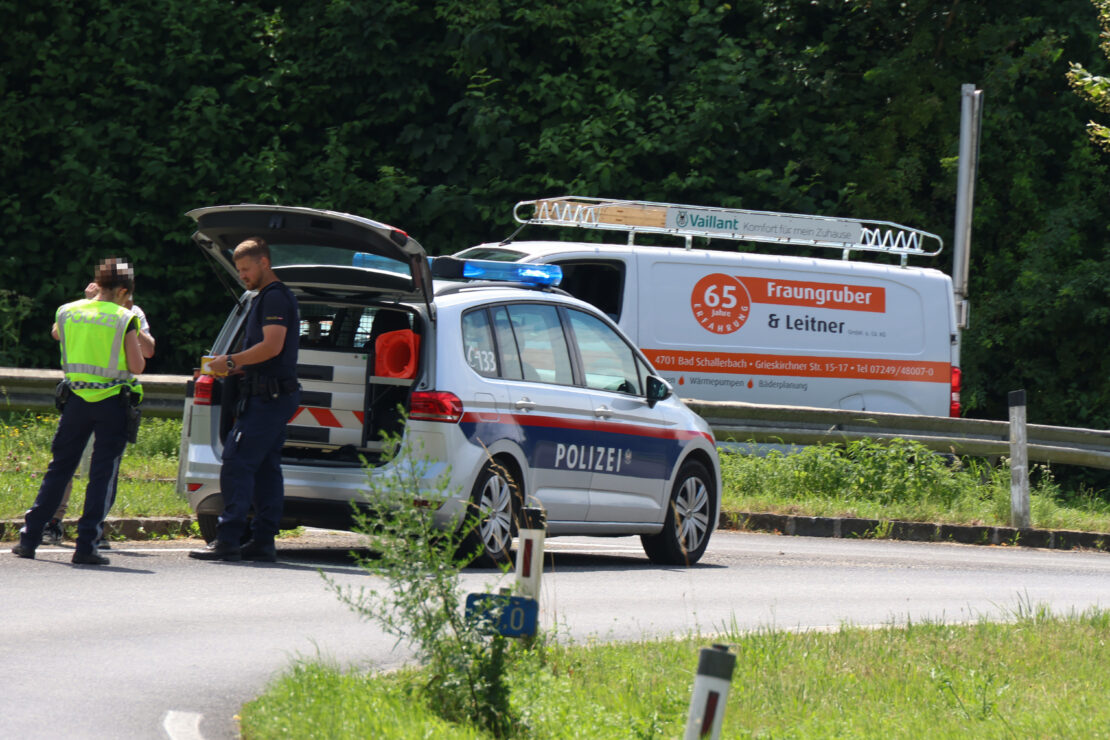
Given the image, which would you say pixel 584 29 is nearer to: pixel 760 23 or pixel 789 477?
pixel 760 23

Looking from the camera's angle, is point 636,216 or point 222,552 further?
point 636,216

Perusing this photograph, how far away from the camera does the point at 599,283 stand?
1648 cm

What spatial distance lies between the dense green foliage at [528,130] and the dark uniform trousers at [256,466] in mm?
12118

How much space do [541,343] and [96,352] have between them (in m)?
2.69

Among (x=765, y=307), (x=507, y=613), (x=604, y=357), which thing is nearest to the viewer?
(x=507, y=613)

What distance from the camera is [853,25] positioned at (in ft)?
79.2

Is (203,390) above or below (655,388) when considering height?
below

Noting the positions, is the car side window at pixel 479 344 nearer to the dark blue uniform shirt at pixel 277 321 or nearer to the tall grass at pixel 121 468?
the dark blue uniform shirt at pixel 277 321

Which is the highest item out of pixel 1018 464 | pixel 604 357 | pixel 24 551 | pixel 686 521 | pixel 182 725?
pixel 604 357

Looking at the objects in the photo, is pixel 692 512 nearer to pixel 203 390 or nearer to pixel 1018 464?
pixel 203 390

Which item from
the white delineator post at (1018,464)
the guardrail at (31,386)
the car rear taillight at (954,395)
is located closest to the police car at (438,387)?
the guardrail at (31,386)

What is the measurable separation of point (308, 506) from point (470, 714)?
425 cm

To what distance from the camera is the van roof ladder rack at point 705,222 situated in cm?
1744

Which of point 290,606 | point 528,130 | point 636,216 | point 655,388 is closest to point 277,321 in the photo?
point 290,606
